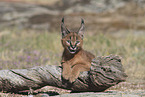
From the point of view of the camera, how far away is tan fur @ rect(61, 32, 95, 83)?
4.58m

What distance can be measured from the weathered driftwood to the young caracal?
0.43ft

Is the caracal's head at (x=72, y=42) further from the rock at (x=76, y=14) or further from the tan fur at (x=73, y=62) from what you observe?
the rock at (x=76, y=14)

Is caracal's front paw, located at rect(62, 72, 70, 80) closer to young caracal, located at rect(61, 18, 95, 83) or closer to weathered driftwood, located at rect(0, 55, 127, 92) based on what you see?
young caracal, located at rect(61, 18, 95, 83)

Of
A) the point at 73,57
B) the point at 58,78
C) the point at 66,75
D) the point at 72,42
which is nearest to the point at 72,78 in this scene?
the point at 66,75

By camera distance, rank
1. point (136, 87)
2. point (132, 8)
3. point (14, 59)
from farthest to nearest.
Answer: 1. point (132, 8)
2. point (14, 59)
3. point (136, 87)

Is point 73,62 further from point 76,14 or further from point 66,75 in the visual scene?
point 76,14

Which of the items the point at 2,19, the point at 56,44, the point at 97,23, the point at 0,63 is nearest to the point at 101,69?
the point at 0,63

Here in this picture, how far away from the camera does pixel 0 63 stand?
23.4 feet

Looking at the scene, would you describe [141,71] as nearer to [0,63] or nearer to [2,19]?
[0,63]

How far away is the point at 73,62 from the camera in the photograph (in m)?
4.79

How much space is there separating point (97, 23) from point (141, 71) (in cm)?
869

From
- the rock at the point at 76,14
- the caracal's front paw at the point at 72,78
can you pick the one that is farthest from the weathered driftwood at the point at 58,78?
the rock at the point at 76,14

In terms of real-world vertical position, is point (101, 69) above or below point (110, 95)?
above

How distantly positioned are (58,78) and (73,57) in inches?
20.0
